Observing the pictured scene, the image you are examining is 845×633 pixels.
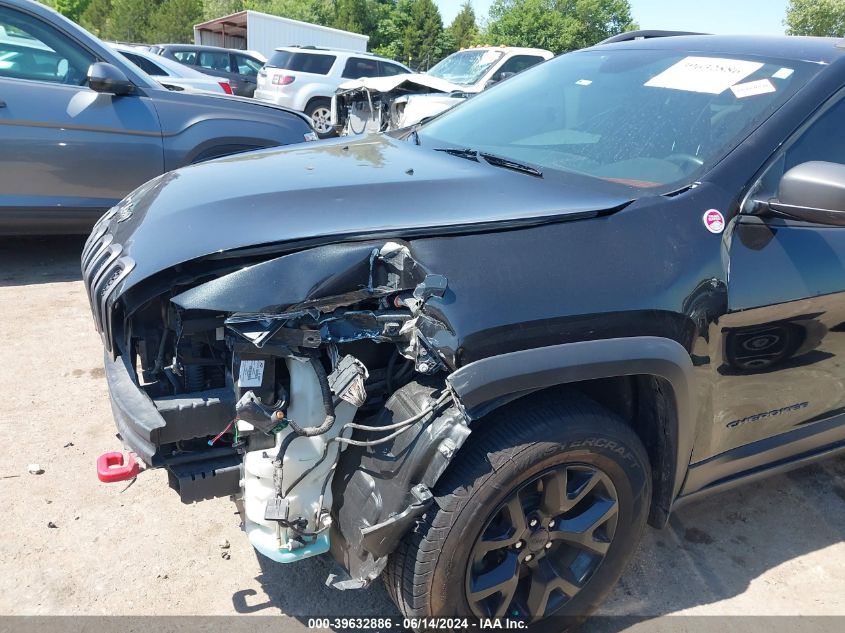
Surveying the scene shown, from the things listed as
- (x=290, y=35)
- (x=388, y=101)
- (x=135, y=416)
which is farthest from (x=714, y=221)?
(x=290, y=35)

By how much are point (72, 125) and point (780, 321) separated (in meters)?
4.53

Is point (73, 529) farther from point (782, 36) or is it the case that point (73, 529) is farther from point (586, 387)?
point (782, 36)

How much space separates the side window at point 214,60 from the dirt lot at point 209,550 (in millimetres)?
15731

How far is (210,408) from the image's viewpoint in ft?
6.05

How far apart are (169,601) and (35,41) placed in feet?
13.6

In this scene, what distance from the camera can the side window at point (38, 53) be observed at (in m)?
4.53

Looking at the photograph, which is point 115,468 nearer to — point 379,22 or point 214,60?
point 214,60

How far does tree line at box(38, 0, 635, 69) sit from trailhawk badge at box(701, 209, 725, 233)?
39373mm

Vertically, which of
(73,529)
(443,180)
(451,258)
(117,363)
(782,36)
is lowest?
(73,529)

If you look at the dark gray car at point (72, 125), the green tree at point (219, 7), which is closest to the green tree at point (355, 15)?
the green tree at point (219, 7)

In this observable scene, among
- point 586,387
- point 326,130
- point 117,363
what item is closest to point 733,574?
point 586,387

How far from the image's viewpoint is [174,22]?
3647cm

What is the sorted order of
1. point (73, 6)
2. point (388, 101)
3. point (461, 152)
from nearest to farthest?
1. point (461, 152)
2. point (388, 101)
3. point (73, 6)

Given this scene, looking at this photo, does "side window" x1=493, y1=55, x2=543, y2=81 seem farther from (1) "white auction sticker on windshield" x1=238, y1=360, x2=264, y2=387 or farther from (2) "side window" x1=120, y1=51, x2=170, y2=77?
(1) "white auction sticker on windshield" x1=238, y1=360, x2=264, y2=387
